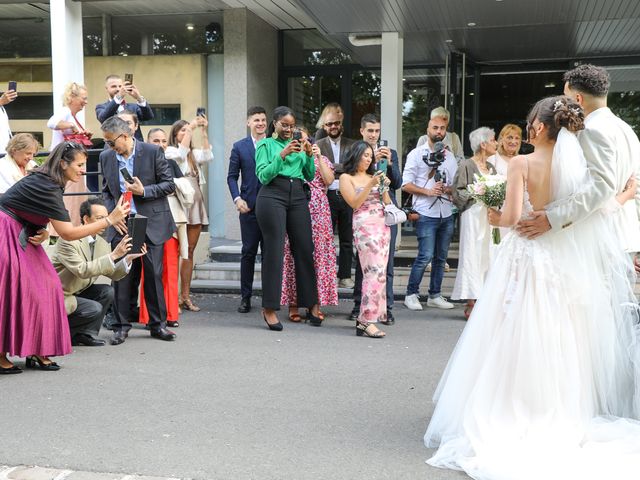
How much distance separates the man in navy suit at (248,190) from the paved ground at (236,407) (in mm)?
1014

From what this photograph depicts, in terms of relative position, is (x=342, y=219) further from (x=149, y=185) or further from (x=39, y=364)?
(x=39, y=364)

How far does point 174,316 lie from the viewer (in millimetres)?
7617

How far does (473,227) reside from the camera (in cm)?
800

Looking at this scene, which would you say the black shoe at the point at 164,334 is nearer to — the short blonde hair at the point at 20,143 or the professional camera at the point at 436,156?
the short blonde hair at the point at 20,143

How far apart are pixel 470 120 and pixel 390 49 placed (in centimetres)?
369

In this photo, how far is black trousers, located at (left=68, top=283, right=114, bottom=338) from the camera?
264 inches

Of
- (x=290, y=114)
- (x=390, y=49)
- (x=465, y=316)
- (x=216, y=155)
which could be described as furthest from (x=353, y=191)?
(x=216, y=155)

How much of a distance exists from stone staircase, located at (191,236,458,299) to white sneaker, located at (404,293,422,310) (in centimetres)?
44

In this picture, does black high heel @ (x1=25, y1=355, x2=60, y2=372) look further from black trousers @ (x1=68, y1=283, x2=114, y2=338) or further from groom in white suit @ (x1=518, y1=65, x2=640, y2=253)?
groom in white suit @ (x1=518, y1=65, x2=640, y2=253)

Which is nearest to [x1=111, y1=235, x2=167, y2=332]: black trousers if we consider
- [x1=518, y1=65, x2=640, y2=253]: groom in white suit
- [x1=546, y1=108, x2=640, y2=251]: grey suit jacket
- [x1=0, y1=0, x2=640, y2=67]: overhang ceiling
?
[x1=0, y1=0, x2=640, y2=67]: overhang ceiling

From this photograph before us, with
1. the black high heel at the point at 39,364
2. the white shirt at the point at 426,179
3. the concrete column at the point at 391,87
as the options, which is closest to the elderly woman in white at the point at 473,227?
the white shirt at the point at 426,179

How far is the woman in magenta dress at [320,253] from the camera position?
25.6 ft

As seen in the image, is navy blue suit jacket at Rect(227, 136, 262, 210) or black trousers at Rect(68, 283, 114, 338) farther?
navy blue suit jacket at Rect(227, 136, 262, 210)

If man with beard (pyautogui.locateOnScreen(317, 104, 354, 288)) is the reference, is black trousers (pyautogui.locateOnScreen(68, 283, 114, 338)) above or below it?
below
